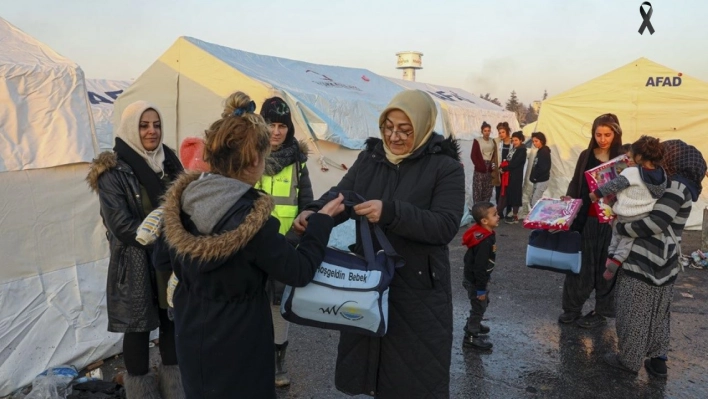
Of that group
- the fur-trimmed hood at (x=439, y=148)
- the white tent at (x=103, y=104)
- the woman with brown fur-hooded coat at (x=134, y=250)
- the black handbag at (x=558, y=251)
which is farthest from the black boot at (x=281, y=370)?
the white tent at (x=103, y=104)

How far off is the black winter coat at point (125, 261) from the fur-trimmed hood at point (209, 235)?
1095 mm

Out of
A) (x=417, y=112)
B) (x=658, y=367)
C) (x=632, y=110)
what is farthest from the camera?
(x=632, y=110)

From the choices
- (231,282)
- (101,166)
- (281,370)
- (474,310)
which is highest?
(101,166)

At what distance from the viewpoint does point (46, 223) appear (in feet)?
13.3

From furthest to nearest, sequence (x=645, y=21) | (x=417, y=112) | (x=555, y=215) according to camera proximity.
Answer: (x=645, y=21), (x=555, y=215), (x=417, y=112)

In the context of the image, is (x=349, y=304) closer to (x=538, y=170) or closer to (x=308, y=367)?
(x=308, y=367)

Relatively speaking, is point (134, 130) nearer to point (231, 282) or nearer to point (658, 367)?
point (231, 282)

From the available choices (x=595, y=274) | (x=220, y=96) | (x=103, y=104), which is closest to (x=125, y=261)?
(x=595, y=274)

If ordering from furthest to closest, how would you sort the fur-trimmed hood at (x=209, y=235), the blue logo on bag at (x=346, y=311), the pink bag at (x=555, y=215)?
the pink bag at (x=555, y=215) → the blue logo on bag at (x=346, y=311) → the fur-trimmed hood at (x=209, y=235)

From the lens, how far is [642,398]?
3705 mm

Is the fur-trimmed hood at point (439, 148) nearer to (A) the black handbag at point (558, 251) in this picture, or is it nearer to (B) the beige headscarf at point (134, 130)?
(B) the beige headscarf at point (134, 130)

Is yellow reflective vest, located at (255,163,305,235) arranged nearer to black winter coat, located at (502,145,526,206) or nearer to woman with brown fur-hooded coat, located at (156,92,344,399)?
woman with brown fur-hooded coat, located at (156,92,344,399)

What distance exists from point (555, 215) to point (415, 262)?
2.71 meters

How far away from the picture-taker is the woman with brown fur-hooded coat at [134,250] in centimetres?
302
